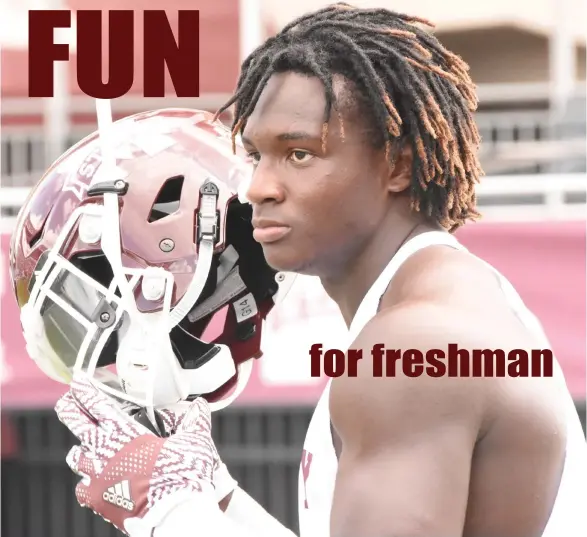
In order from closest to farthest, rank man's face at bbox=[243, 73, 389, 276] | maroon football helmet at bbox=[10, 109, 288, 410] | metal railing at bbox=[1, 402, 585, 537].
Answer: man's face at bbox=[243, 73, 389, 276] < maroon football helmet at bbox=[10, 109, 288, 410] < metal railing at bbox=[1, 402, 585, 537]

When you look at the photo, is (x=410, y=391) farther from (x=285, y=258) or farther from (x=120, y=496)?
(x=120, y=496)

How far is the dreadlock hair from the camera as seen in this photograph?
205 cm

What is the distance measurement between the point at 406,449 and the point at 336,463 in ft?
0.88

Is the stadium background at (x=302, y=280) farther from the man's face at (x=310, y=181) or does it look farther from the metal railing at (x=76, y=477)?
the man's face at (x=310, y=181)

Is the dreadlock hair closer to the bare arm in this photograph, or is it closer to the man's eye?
the man's eye

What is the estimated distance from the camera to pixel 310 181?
2.04 m

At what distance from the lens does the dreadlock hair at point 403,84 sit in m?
2.05

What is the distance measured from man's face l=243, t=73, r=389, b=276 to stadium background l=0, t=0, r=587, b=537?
3.07 m

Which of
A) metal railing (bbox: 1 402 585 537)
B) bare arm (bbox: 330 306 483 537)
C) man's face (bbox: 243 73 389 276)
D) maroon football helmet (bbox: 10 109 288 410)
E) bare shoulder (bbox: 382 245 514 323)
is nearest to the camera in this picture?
bare arm (bbox: 330 306 483 537)

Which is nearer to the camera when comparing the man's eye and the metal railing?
the man's eye

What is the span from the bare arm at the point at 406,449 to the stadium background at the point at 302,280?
3.37 meters

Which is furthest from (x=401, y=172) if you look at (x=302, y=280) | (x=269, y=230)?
(x=302, y=280)
